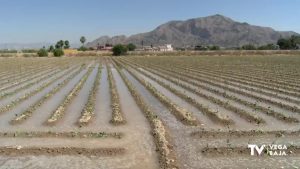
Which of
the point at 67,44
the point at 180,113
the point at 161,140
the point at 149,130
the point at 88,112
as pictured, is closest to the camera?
the point at 161,140

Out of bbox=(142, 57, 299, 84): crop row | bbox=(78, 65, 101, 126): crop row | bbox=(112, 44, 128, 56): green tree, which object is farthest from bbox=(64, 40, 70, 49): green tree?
bbox=(78, 65, 101, 126): crop row

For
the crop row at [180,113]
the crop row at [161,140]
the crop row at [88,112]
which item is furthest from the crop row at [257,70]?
the crop row at [161,140]

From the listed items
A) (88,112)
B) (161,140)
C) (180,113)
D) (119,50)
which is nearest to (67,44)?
(119,50)

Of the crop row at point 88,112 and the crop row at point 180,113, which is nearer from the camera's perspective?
the crop row at point 180,113

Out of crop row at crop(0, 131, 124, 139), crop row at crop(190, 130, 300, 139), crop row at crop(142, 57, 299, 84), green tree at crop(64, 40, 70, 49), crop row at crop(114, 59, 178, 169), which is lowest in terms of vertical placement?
crop row at crop(142, 57, 299, 84)

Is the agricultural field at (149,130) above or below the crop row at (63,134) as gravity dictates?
below

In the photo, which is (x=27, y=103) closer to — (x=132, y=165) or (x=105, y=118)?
(x=105, y=118)

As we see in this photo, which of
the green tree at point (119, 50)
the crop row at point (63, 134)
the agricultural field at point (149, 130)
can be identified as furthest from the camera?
the green tree at point (119, 50)

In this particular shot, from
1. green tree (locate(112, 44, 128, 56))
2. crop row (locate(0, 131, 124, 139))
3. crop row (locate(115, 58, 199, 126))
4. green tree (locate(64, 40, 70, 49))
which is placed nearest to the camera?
crop row (locate(0, 131, 124, 139))

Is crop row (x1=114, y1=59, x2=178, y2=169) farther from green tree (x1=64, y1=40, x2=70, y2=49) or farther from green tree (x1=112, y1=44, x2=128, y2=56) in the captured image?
green tree (x1=64, y1=40, x2=70, y2=49)

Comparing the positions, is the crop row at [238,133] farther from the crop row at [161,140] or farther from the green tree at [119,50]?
the green tree at [119,50]

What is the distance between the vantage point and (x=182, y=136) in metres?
9.78

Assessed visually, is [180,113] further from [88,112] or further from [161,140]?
[161,140]

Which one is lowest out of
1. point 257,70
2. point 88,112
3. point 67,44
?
point 257,70
